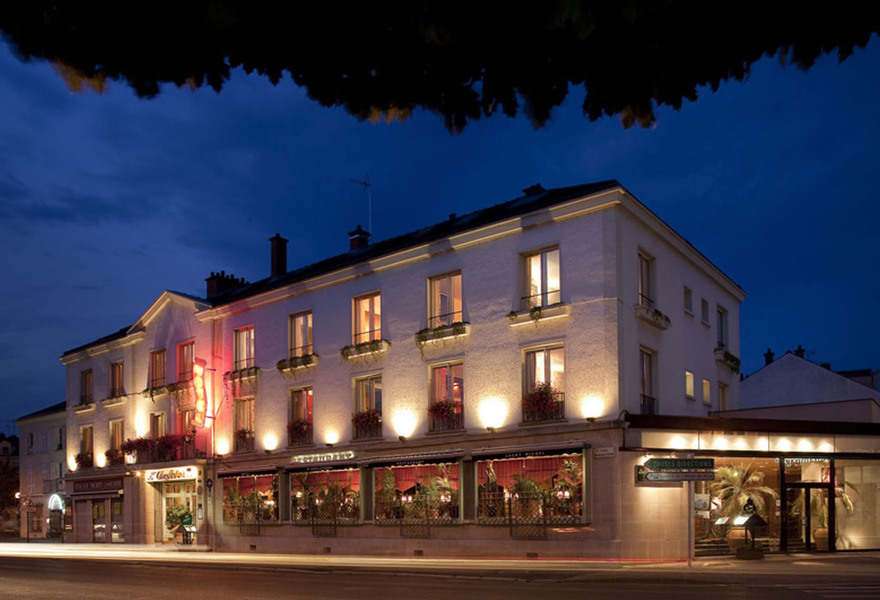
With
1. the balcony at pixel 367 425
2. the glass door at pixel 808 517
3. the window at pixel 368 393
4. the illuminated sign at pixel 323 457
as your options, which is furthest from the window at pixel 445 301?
the glass door at pixel 808 517

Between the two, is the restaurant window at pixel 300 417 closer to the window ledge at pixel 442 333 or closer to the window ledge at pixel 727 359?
the window ledge at pixel 442 333

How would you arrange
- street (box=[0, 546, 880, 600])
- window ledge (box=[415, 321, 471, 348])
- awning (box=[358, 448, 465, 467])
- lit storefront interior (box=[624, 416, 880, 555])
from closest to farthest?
street (box=[0, 546, 880, 600])
lit storefront interior (box=[624, 416, 880, 555])
awning (box=[358, 448, 465, 467])
window ledge (box=[415, 321, 471, 348])

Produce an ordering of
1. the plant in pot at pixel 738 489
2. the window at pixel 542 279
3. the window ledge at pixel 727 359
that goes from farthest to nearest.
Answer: the window ledge at pixel 727 359 < the window at pixel 542 279 < the plant in pot at pixel 738 489

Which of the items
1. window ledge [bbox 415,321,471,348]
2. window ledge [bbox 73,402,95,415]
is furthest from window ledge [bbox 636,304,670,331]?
window ledge [bbox 73,402,95,415]

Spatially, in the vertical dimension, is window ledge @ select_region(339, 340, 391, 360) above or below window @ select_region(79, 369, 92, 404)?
above

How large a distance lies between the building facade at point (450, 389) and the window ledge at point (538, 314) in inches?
2.6

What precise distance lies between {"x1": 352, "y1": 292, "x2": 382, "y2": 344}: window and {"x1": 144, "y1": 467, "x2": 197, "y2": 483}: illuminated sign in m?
10.3

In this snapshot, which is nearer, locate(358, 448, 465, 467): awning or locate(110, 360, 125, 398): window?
locate(358, 448, 465, 467): awning

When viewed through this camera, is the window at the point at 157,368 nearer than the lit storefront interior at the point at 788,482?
No

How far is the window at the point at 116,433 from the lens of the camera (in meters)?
42.9

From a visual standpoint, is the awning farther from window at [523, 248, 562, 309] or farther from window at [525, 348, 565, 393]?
window at [523, 248, 562, 309]

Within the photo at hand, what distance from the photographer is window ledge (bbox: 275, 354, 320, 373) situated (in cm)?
3303

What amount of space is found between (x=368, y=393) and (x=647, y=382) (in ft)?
32.0

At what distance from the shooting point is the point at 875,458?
88.9ft
